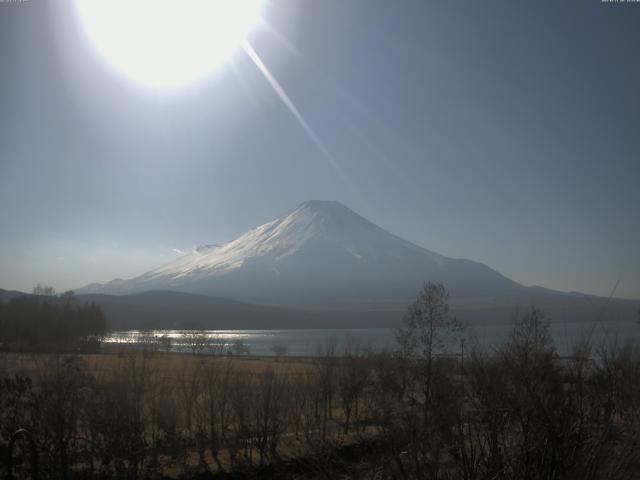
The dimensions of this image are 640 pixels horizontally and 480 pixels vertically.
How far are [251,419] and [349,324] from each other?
538ft

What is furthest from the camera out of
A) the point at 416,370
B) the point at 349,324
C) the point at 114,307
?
the point at 349,324

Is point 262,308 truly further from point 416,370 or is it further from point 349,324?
point 416,370

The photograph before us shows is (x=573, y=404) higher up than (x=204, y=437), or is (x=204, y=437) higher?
(x=573, y=404)

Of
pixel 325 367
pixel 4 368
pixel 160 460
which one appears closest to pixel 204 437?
pixel 160 460

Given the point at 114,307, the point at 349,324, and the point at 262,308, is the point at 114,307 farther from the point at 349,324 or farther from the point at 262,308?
the point at 349,324

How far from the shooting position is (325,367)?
70.7 ft

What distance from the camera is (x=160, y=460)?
43.9 ft

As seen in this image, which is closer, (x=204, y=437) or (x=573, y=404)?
(x=573, y=404)

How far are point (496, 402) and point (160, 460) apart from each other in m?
11.1

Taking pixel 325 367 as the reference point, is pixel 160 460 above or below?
below

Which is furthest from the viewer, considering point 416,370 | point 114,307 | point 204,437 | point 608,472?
point 114,307

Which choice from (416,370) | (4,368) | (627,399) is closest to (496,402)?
(627,399)

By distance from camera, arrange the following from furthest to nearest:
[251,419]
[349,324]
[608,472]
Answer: [349,324]
[251,419]
[608,472]

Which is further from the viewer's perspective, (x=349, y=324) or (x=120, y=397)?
(x=349, y=324)
